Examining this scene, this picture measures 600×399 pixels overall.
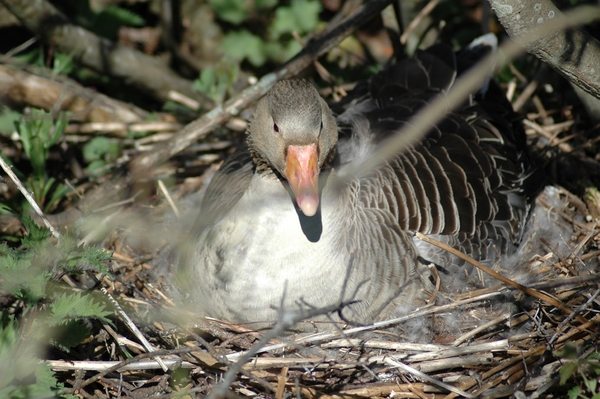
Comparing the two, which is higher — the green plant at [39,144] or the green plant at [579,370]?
the green plant at [39,144]

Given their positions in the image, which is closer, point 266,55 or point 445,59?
point 445,59

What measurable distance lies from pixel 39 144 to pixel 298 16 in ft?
9.89

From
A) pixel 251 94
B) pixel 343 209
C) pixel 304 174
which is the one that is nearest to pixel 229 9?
pixel 251 94

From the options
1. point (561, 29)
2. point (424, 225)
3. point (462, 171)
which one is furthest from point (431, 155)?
point (561, 29)

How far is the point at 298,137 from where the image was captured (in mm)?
3883

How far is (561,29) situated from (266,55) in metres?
3.88

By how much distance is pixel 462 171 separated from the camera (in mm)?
5012

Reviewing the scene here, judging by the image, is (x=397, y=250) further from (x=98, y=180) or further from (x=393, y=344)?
(x=98, y=180)

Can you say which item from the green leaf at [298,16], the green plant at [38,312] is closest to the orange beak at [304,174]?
the green plant at [38,312]

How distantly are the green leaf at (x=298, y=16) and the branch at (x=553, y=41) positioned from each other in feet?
10.4

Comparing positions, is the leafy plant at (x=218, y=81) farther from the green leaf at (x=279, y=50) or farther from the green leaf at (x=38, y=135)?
the green leaf at (x=38, y=135)

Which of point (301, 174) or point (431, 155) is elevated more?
point (301, 174)

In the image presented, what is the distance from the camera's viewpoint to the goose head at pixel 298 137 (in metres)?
3.82

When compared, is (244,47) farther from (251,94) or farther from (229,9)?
(251,94)
